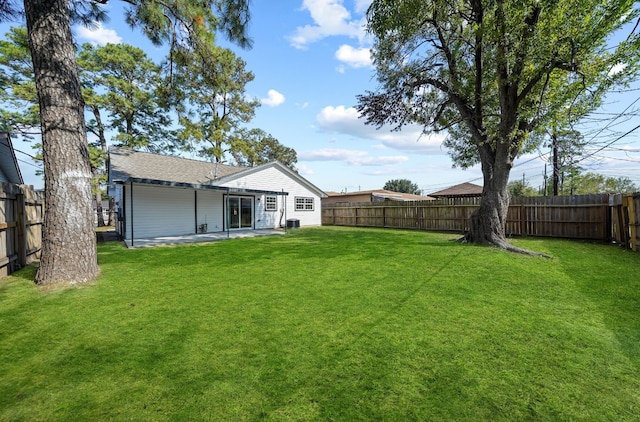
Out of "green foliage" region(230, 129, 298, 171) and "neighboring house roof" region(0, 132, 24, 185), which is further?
"green foliage" region(230, 129, 298, 171)

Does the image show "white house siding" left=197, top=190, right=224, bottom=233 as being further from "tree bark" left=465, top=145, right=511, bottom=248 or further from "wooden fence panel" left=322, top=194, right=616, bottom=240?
"tree bark" left=465, top=145, right=511, bottom=248

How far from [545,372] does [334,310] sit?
2.16 metres

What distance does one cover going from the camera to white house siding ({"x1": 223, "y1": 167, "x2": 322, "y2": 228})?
15.7 m

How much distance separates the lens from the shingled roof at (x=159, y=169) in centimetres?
1238

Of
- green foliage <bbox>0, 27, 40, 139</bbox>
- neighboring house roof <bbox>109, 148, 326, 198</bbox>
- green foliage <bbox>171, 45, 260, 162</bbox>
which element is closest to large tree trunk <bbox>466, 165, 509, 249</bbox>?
→ neighboring house roof <bbox>109, 148, 326, 198</bbox>

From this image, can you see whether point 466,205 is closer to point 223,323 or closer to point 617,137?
point 617,137

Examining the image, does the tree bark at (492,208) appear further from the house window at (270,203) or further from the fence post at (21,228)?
the fence post at (21,228)

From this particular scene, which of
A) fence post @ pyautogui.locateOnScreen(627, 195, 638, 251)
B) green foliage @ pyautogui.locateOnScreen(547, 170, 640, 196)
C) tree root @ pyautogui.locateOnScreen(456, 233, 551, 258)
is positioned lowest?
tree root @ pyautogui.locateOnScreen(456, 233, 551, 258)

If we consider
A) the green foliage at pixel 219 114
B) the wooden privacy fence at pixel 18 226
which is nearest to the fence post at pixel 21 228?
the wooden privacy fence at pixel 18 226

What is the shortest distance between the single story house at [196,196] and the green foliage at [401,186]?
39169mm

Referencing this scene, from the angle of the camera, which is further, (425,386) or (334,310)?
(334,310)

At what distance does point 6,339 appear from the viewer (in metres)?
2.95

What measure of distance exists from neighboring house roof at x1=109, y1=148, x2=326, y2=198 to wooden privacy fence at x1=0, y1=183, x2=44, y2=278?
507 cm

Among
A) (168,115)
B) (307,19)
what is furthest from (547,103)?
(168,115)
